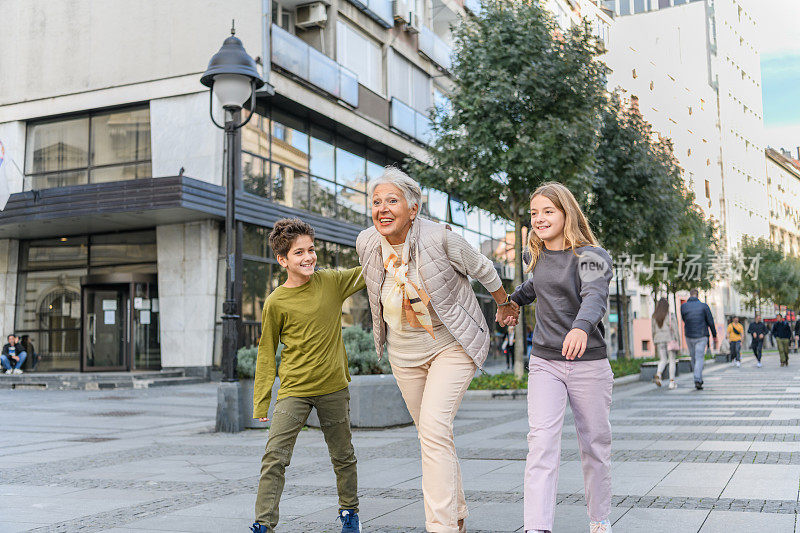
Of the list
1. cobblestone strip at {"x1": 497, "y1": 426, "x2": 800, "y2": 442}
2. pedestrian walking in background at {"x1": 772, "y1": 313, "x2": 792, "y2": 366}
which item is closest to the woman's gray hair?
cobblestone strip at {"x1": 497, "y1": 426, "x2": 800, "y2": 442}

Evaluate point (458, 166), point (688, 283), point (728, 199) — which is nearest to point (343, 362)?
point (458, 166)

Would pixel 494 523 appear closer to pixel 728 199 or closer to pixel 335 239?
pixel 335 239

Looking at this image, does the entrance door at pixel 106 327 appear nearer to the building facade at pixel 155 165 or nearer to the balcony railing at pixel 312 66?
the building facade at pixel 155 165

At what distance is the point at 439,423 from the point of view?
3.82m

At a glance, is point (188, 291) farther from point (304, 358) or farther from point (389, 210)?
point (389, 210)

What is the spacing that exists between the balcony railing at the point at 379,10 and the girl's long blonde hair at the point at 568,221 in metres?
22.7

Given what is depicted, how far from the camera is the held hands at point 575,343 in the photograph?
3.56 m

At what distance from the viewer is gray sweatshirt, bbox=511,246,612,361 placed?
3768 mm

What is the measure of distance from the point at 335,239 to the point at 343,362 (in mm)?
20265

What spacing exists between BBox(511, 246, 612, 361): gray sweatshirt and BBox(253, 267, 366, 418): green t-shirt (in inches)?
44.2

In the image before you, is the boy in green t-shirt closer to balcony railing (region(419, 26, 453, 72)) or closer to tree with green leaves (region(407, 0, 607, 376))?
tree with green leaves (region(407, 0, 607, 376))

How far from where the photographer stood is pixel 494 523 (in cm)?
442

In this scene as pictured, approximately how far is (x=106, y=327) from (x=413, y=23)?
14871 mm

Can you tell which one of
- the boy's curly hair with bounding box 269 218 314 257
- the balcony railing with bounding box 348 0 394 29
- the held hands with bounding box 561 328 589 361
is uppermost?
the balcony railing with bounding box 348 0 394 29
